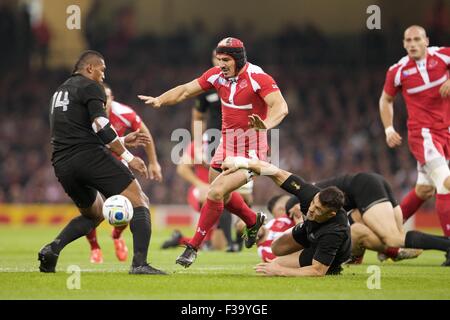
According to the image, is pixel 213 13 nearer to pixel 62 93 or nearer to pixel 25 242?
pixel 25 242

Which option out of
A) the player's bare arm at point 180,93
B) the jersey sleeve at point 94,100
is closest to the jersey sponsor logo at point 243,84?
the player's bare arm at point 180,93

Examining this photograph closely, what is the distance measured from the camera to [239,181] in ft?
31.5

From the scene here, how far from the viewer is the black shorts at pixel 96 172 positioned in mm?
8836

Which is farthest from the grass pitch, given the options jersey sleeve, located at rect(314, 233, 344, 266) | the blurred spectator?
the blurred spectator

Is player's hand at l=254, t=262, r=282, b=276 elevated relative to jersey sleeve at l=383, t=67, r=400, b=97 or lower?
lower

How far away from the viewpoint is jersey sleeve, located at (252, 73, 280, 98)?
970 cm

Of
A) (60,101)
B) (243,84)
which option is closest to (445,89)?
(243,84)

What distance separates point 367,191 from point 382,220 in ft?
1.29

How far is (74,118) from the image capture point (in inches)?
350

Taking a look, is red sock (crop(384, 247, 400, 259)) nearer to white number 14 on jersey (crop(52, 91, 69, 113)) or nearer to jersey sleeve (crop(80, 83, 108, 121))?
jersey sleeve (crop(80, 83, 108, 121))

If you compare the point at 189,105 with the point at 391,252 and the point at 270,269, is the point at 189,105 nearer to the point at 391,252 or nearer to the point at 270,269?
the point at 391,252

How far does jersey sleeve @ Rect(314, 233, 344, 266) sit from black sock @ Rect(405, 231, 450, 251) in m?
1.92

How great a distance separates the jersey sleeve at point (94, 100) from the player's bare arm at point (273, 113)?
1.56 metres
